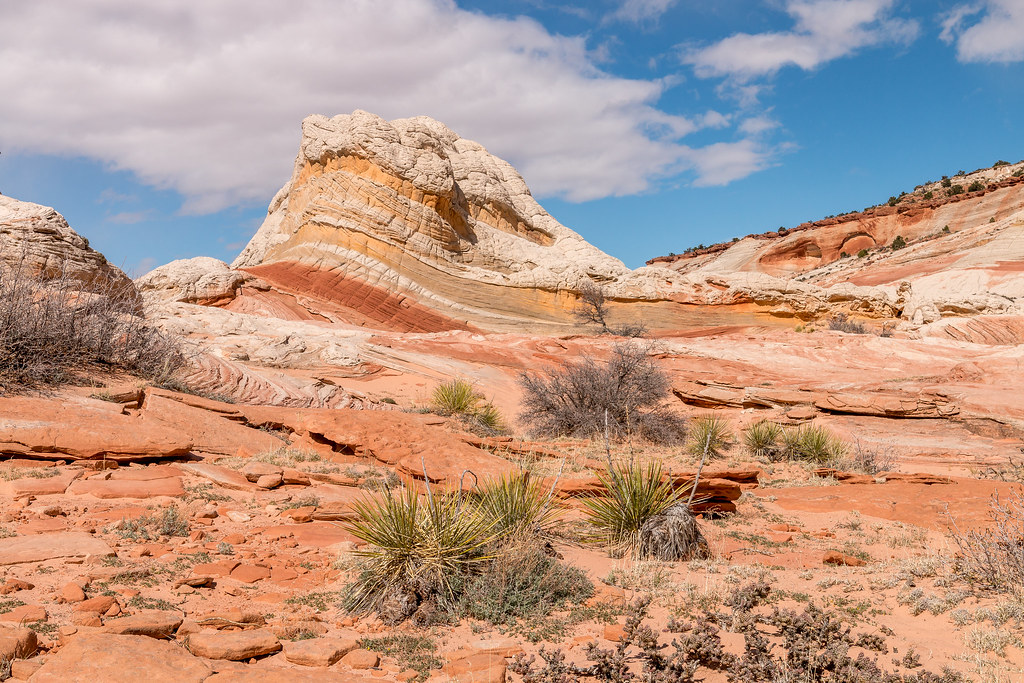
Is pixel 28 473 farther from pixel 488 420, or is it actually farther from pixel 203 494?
pixel 488 420

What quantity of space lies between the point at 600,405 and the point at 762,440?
3.03m

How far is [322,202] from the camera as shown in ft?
90.6

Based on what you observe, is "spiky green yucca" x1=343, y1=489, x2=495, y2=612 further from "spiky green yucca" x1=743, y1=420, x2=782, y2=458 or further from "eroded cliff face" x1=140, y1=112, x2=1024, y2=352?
"eroded cliff face" x1=140, y1=112, x2=1024, y2=352

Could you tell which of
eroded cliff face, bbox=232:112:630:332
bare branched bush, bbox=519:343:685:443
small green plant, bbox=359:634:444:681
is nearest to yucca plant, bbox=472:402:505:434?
bare branched bush, bbox=519:343:685:443

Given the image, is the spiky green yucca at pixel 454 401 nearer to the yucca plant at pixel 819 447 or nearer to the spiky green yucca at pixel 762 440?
the spiky green yucca at pixel 762 440

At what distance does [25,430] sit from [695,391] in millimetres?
13444

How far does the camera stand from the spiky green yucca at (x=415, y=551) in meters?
4.58

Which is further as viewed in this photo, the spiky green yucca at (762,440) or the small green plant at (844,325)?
the small green plant at (844,325)

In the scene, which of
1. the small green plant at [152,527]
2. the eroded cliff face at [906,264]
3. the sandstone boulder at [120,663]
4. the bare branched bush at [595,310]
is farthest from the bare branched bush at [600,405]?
the eroded cliff face at [906,264]

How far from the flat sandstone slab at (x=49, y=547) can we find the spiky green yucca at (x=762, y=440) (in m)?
10.5

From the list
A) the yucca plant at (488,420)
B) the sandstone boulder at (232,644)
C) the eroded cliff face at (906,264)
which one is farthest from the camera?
the eroded cliff face at (906,264)

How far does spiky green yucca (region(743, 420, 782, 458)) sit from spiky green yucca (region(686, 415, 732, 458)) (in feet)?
1.54

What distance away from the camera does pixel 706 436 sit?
37.1 ft

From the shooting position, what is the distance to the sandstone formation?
39.6ft
